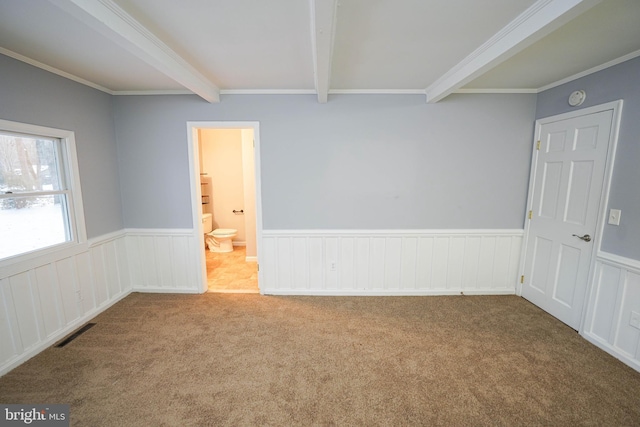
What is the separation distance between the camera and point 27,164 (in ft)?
6.72

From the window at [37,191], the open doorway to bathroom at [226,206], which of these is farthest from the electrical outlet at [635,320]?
the window at [37,191]

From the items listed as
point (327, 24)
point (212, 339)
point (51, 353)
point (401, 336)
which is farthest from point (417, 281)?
point (51, 353)

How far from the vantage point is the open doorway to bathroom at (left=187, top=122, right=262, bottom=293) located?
312 centimetres

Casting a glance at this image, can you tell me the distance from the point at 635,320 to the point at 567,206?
1041mm

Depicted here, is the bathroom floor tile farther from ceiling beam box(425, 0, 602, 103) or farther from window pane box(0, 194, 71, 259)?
ceiling beam box(425, 0, 602, 103)

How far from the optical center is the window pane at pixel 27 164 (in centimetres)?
189

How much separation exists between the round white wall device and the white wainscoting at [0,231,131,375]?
4964 millimetres

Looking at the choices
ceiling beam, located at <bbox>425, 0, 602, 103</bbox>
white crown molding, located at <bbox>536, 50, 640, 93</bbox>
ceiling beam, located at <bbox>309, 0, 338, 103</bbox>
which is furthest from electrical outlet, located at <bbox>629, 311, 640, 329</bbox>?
ceiling beam, located at <bbox>309, 0, 338, 103</bbox>

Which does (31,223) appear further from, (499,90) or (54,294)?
(499,90)

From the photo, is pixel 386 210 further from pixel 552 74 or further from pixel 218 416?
pixel 218 416

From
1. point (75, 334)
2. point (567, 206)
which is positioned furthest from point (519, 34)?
point (75, 334)

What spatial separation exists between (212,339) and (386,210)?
2238 millimetres

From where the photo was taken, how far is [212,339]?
2.23m

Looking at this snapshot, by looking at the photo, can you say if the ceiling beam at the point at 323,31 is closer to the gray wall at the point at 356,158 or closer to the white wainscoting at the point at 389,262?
the gray wall at the point at 356,158
